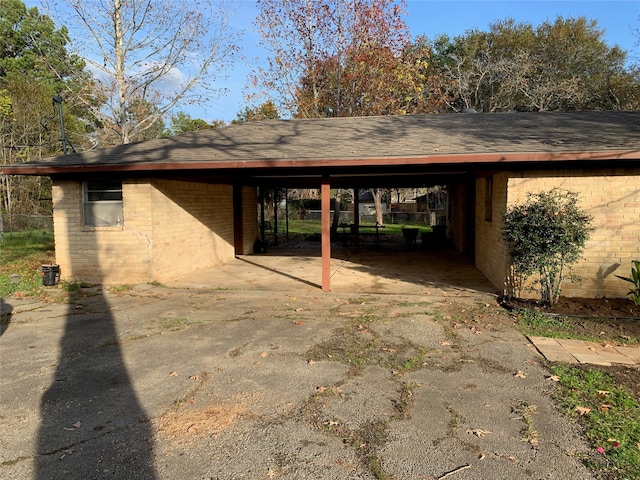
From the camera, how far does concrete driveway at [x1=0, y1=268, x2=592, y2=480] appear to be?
269 centimetres

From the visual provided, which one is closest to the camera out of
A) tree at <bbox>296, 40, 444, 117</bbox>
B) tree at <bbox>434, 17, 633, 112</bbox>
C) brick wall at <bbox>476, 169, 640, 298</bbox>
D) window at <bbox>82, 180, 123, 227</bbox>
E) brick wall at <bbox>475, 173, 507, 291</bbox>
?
brick wall at <bbox>476, 169, 640, 298</bbox>

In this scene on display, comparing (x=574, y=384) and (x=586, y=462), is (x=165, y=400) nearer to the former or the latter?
(x=586, y=462)

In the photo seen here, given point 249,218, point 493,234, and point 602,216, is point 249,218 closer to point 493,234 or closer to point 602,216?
point 493,234


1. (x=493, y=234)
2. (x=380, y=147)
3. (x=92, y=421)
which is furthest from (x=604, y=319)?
(x=92, y=421)

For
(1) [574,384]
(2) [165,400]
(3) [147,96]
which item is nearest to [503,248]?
(1) [574,384]

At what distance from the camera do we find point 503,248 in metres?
7.44

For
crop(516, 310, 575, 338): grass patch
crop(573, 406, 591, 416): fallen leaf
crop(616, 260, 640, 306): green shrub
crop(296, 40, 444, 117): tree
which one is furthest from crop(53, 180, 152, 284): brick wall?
crop(296, 40, 444, 117): tree

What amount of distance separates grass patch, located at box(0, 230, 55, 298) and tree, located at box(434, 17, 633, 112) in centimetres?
2007

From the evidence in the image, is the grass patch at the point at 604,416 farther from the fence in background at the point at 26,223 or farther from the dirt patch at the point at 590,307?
the fence in background at the point at 26,223

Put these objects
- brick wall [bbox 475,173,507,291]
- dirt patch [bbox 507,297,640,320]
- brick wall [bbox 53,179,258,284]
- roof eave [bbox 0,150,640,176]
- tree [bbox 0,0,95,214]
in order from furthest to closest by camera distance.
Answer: tree [bbox 0,0,95,214], brick wall [bbox 53,179,258,284], brick wall [bbox 475,173,507,291], roof eave [bbox 0,150,640,176], dirt patch [bbox 507,297,640,320]

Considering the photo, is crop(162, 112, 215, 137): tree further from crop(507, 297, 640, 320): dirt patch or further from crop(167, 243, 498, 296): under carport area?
crop(507, 297, 640, 320): dirt patch

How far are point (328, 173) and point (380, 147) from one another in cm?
108

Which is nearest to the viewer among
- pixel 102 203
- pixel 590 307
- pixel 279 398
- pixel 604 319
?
pixel 279 398

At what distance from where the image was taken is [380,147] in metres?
7.83
